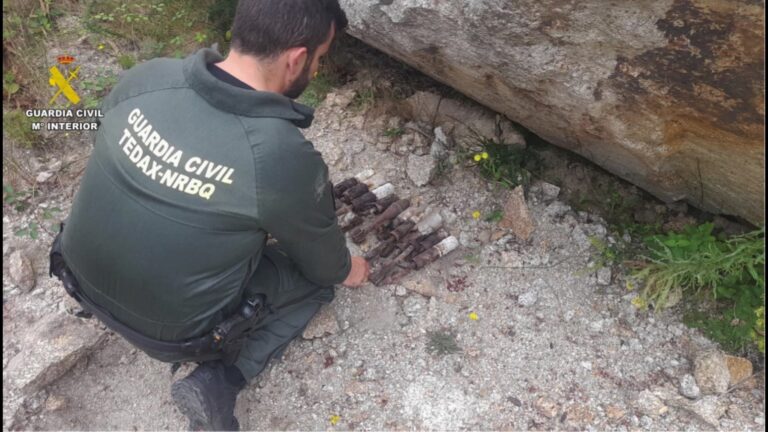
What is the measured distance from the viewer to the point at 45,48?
15.5 feet

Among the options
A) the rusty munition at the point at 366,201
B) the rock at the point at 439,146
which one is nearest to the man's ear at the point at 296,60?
the rusty munition at the point at 366,201

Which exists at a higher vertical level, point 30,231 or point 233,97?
point 233,97

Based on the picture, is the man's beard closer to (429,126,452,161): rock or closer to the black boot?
the black boot

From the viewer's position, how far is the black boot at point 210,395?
2.71 meters

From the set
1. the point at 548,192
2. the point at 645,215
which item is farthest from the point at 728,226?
the point at 548,192

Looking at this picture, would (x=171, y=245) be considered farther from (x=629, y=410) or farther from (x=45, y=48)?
(x=45, y=48)

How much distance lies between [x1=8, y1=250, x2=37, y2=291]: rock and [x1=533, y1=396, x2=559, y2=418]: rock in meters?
2.93

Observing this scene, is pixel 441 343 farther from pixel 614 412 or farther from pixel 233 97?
pixel 233 97

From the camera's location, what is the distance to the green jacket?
89.4 inches

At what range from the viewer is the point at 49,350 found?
121 inches

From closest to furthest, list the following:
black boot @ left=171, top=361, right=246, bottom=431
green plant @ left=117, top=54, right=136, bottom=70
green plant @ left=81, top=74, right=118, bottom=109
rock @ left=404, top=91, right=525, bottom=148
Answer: black boot @ left=171, top=361, right=246, bottom=431, rock @ left=404, top=91, right=525, bottom=148, green plant @ left=81, top=74, right=118, bottom=109, green plant @ left=117, top=54, right=136, bottom=70

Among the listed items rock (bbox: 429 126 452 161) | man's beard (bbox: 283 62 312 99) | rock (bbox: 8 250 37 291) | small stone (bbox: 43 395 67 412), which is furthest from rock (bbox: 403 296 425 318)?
rock (bbox: 8 250 37 291)

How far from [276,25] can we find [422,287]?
1.67 m

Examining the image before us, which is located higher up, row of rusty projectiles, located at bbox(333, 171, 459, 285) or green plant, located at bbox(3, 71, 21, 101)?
green plant, located at bbox(3, 71, 21, 101)
